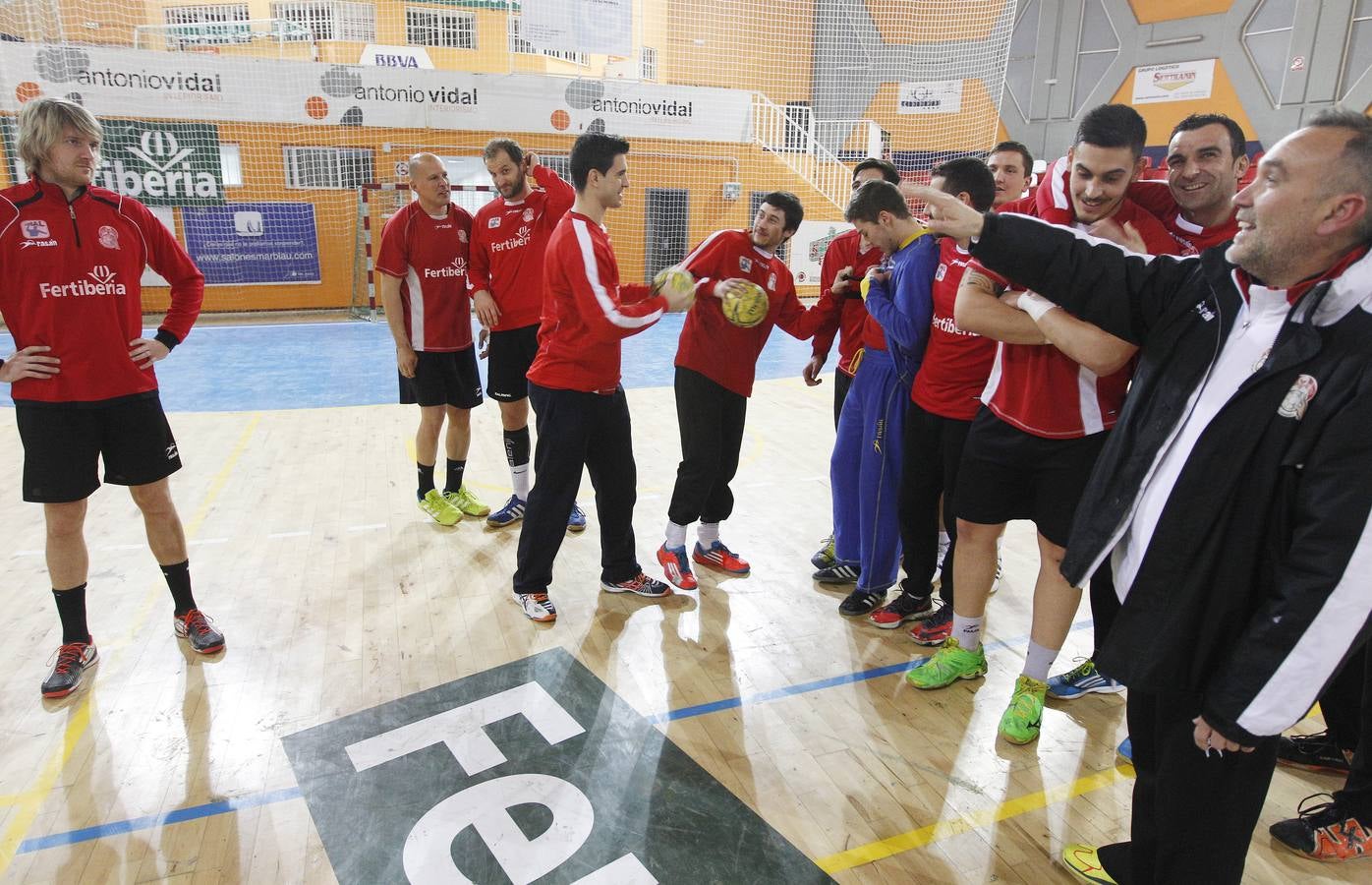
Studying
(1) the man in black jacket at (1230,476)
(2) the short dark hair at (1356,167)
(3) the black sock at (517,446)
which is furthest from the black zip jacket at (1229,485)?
(3) the black sock at (517,446)

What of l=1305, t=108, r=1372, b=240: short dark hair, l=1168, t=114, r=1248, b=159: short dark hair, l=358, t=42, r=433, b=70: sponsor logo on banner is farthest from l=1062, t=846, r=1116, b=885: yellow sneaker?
l=358, t=42, r=433, b=70: sponsor logo on banner

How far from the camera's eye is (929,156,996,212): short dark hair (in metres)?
3.43

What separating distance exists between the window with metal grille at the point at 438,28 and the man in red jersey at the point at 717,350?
46.7 ft

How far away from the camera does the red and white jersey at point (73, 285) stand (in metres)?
2.90

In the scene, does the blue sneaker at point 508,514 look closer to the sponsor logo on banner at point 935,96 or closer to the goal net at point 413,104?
the goal net at point 413,104

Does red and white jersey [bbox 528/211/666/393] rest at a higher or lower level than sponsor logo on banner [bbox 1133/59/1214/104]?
lower

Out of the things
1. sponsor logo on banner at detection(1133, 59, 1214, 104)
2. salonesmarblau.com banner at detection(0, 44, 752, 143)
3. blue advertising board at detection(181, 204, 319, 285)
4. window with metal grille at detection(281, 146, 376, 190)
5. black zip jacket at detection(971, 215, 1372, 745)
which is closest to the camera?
black zip jacket at detection(971, 215, 1372, 745)

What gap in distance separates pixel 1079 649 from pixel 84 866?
3790 mm

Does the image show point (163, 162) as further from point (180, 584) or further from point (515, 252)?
point (180, 584)

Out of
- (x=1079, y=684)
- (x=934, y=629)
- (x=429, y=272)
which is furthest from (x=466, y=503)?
(x=1079, y=684)

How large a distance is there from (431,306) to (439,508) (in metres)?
1.23

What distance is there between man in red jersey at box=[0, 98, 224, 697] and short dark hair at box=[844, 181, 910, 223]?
2879mm

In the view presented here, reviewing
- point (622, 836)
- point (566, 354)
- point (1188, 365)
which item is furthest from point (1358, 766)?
point (566, 354)

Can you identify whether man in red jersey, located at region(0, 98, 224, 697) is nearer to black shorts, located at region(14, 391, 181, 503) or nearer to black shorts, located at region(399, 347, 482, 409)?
black shorts, located at region(14, 391, 181, 503)
